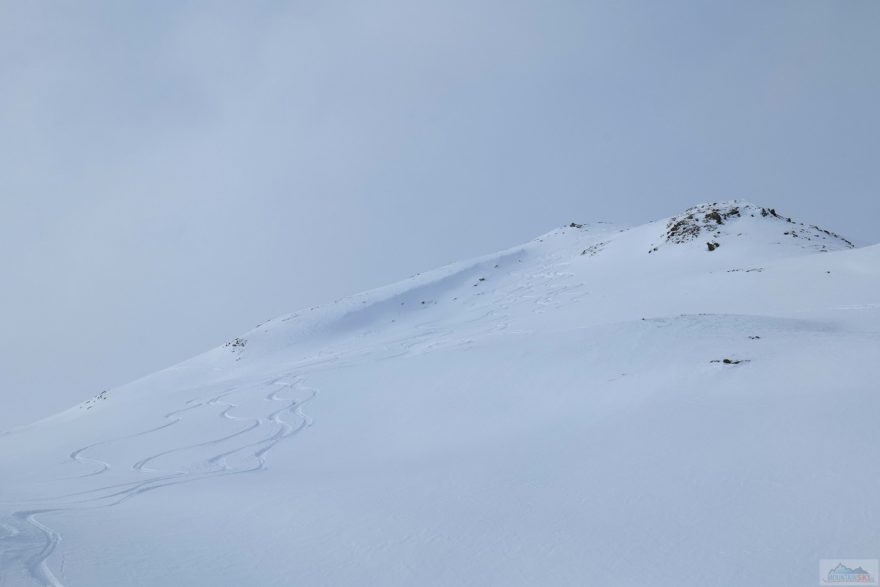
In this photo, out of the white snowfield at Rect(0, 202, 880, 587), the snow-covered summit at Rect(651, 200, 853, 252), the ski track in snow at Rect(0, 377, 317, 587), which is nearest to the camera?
the white snowfield at Rect(0, 202, 880, 587)

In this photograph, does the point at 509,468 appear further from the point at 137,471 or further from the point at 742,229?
the point at 742,229

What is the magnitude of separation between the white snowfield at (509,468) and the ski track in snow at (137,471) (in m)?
0.05

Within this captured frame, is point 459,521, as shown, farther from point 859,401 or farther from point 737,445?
point 859,401

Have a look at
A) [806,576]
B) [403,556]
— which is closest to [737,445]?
[806,576]

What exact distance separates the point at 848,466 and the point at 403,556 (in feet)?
12.5

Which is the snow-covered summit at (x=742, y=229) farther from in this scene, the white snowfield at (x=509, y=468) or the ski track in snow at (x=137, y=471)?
the ski track in snow at (x=137, y=471)

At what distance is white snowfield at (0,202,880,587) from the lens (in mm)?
3920

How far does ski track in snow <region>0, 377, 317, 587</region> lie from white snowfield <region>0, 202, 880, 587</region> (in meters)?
0.05

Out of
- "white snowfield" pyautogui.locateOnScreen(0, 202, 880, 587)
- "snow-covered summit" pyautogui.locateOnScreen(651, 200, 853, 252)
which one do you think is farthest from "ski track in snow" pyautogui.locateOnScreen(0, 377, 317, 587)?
"snow-covered summit" pyautogui.locateOnScreen(651, 200, 853, 252)

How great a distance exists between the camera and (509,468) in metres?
5.86

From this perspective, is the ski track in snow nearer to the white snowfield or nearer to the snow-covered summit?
the white snowfield

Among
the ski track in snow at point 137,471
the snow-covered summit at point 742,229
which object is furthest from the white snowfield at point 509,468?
the snow-covered summit at point 742,229

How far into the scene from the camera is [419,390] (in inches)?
443

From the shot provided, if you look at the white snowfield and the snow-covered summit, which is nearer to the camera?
the white snowfield
